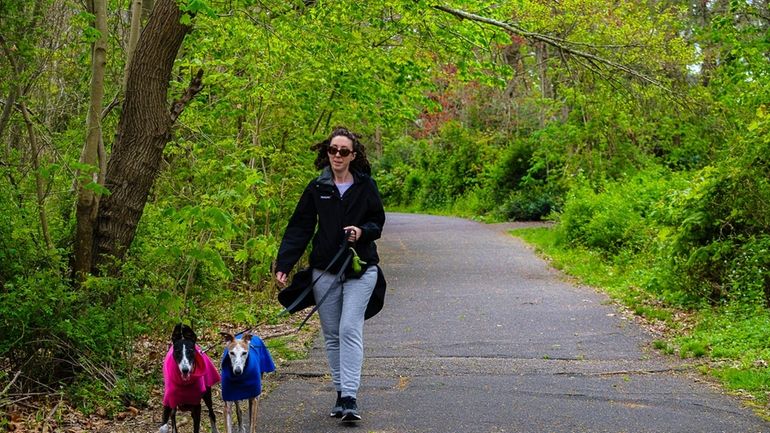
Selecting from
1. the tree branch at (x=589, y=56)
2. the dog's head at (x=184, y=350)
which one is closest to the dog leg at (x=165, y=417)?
the dog's head at (x=184, y=350)

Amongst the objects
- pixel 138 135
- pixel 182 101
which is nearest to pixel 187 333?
pixel 138 135

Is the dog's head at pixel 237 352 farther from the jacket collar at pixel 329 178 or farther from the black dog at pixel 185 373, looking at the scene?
the jacket collar at pixel 329 178

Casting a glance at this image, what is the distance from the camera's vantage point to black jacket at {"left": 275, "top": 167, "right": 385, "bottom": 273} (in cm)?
678

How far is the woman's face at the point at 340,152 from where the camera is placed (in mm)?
6711

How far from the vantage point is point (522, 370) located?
30.0ft

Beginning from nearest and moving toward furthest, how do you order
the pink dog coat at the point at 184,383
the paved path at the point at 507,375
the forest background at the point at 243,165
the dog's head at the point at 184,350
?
the dog's head at the point at 184,350
the pink dog coat at the point at 184,383
the paved path at the point at 507,375
the forest background at the point at 243,165

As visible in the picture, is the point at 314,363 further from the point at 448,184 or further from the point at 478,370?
the point at 448,184

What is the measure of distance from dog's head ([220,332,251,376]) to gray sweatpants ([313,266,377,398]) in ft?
3.28

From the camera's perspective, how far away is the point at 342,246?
22.0ft

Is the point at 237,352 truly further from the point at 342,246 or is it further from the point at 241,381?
the point at 342,246

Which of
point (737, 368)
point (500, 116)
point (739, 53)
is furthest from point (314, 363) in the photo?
point (500, 116)

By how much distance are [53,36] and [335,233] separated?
4.08m

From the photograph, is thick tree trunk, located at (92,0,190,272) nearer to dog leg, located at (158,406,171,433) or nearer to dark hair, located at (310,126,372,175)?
dark hair, located at (310,126,372,175)

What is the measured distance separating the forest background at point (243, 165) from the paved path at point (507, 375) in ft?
2.10
